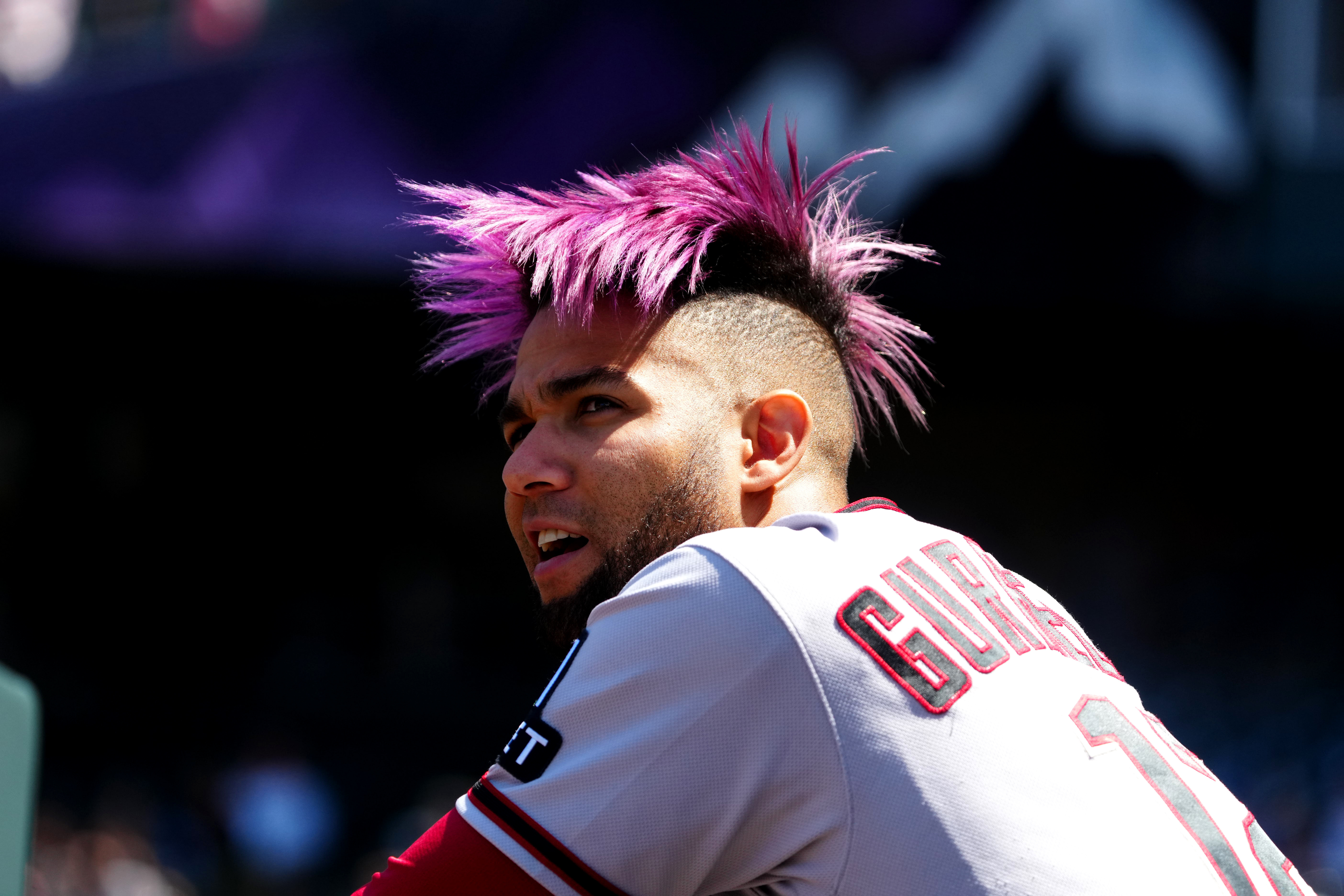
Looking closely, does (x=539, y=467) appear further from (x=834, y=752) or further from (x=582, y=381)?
(x=834, y=752)

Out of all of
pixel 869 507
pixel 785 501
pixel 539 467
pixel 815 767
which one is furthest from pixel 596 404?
pixel 815 767

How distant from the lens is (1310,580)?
39.5 feet

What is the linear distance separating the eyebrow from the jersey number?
92cm

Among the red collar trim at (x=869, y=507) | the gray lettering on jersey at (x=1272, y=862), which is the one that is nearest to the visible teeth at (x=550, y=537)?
the red collar trim at (x=869, y=507)

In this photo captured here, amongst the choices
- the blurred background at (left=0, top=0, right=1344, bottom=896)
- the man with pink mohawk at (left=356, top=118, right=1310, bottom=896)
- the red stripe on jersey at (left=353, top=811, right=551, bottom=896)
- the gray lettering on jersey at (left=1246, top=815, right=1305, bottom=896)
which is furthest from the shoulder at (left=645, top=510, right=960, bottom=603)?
the blurred background at (left=0, top=0, right=1344, bottom=896)

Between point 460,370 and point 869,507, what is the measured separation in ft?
31.9

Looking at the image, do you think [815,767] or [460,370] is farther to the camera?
[460,370]

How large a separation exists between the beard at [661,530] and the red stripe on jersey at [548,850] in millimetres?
552

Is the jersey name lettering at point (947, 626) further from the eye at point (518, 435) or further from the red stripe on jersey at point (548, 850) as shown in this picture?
the eye at point (518, 435)

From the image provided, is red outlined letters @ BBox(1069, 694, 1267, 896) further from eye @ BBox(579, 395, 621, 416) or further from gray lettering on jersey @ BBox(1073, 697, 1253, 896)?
eye @ BBox(579, 395, 621, 416)

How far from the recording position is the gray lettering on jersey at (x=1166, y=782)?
5.45ft

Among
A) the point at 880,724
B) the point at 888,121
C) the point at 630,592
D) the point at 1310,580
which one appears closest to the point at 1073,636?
the point at 880,724

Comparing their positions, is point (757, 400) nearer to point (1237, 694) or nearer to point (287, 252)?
point (287, 252)

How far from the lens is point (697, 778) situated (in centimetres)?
159
